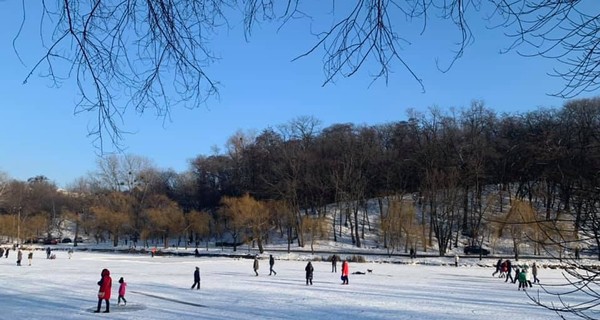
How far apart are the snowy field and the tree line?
23.2 metres

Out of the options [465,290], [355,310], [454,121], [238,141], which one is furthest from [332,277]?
[238,141]

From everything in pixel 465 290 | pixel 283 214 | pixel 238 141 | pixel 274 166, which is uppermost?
pixel 238 141

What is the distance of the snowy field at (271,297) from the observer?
1686 centimetres

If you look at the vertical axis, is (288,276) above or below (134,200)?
below

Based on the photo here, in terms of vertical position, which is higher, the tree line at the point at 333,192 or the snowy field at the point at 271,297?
the tree line at the point at 333,192

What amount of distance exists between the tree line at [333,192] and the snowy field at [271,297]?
23.2m

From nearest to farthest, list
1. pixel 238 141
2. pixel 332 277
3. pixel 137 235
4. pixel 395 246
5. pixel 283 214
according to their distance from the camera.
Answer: pixel 332 277 → pixel 395 246 → pixel 283 214 → pixel 137 235 → pixel 238 141

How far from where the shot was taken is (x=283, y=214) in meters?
61.8

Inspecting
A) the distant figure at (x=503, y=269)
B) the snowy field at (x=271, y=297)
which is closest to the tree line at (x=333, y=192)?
the distant figure at (x=503, y=269)

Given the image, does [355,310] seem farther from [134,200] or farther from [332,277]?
[134,200]

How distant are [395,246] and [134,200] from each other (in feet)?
129

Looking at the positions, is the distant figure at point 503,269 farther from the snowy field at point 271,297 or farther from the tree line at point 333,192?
the tree line at point 333,192

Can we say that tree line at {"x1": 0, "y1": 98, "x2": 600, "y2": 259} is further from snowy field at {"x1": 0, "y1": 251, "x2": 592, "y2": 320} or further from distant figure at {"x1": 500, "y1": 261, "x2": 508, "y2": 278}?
snowy field at {"x1": 0, "y1": 251, "x2": 592, "y2": 320}

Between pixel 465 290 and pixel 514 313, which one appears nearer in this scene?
pixel 514 313
